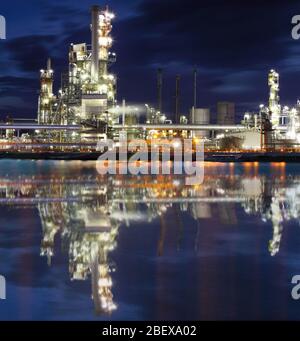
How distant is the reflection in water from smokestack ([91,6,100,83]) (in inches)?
2220

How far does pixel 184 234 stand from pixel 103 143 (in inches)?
2722

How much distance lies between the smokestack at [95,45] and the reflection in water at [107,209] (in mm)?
56381

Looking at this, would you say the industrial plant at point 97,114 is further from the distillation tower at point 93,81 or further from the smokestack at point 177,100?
the smokestack at point 177,100

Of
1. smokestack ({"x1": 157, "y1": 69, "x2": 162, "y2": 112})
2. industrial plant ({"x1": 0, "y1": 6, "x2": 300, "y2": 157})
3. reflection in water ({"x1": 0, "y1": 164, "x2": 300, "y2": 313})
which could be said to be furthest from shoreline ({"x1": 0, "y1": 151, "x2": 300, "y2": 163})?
smokestack ({"x1": 157, "y1": 69, "x2": 162, "y2": 112})

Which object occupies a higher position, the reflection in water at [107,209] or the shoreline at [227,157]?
the shoreline at [227,157]

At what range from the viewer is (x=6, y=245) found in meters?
9.87

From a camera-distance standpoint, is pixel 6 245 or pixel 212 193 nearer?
pixel 6 245

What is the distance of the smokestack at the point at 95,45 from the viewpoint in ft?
256

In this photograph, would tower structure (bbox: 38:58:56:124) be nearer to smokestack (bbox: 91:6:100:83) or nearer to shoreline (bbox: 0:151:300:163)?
smokestack (bbox: 91:6:100:83)

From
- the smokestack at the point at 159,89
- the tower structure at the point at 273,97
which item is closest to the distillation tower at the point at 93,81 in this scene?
the tower structure at the point at 273,97

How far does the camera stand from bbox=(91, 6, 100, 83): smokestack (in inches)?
3071

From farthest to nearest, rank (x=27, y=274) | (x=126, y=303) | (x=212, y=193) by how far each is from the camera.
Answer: (x=212, y=193), (x=27, y=274), (x=126, y=303)
